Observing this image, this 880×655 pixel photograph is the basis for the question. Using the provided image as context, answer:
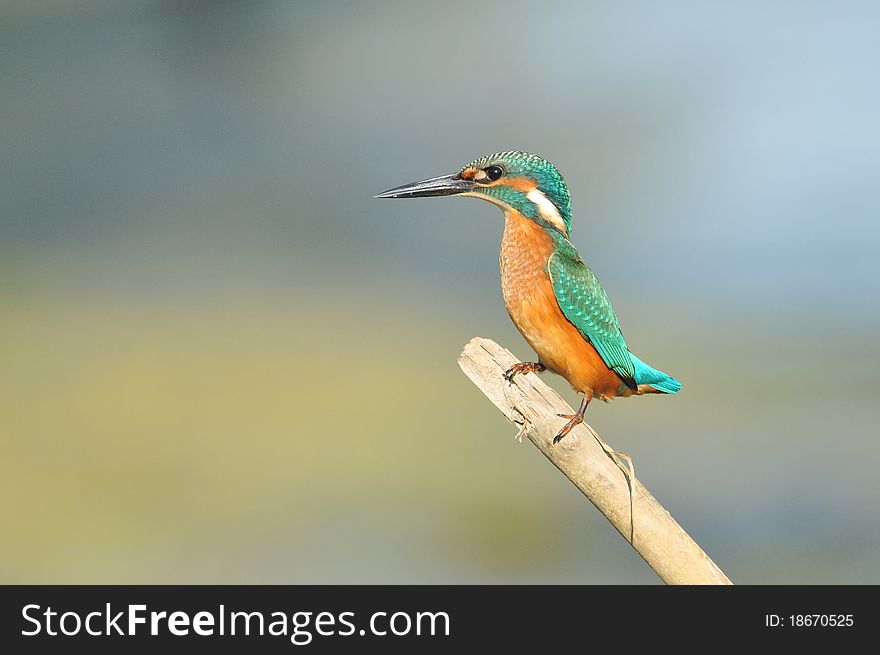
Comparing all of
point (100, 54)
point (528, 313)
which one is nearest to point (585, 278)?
point (528, 313)

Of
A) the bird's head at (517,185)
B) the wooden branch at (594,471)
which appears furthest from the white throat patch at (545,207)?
the wooden branch at (594,471)

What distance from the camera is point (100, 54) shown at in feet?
26.1

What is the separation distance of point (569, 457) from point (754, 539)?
2.68 metres

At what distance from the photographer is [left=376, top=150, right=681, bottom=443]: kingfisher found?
1091 mm

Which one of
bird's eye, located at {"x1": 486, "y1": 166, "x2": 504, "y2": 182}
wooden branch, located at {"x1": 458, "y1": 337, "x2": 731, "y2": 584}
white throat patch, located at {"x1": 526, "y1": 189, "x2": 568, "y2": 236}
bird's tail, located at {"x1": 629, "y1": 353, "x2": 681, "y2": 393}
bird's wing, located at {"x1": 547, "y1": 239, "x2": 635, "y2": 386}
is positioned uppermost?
bird's eye, located at {"x1": 486, "y1": 166, "x2": 504, "y2": 182}

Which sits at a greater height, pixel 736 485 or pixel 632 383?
pixel 736 485

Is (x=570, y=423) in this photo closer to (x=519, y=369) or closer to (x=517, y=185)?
(x=519, y=369)

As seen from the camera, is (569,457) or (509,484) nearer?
(569,457)

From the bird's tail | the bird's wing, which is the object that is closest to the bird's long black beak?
the bird's wing

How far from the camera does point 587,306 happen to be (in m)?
1.11

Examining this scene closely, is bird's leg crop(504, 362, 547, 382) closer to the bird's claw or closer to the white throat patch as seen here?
the bird's claw

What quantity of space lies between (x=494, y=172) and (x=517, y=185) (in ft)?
0.09

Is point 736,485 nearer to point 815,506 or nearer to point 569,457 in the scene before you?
point 815,506

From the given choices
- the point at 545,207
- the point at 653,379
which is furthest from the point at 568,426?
the point at 545,207
